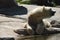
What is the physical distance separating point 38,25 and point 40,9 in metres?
0.40

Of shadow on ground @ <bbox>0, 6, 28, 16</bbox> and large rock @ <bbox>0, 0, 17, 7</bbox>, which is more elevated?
large rock @ <bbox>0, 0, 17, 7</bbox>

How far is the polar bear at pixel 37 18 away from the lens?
16.6ft

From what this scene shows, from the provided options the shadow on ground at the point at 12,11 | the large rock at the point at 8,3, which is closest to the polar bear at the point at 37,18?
the shadow on ground at the point at 12,11

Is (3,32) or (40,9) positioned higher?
(40,9)

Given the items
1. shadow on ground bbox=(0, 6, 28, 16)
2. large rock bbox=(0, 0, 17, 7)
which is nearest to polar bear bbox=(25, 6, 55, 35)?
shadow on ground bbox=(0, 6, 28, 16)

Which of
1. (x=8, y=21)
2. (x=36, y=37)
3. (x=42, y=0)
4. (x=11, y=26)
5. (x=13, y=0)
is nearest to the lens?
(x=36, y=37)

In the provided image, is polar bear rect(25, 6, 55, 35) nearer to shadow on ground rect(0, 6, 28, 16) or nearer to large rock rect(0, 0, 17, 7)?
shadow on ground rect(0, 6, 28, 16)

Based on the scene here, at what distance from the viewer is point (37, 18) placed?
203 inches

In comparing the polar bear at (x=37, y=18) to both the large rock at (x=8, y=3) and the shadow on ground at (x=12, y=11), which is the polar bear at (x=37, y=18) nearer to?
the shadow on ground at (x=12, y=11)

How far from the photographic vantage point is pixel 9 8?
8.30m

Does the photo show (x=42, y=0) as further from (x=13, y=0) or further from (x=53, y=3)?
(x=13, y=0)

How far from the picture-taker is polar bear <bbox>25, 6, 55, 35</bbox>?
5.05m

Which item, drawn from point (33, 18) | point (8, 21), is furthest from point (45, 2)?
point (33, 18)

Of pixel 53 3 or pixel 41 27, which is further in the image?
pixel 53 3
